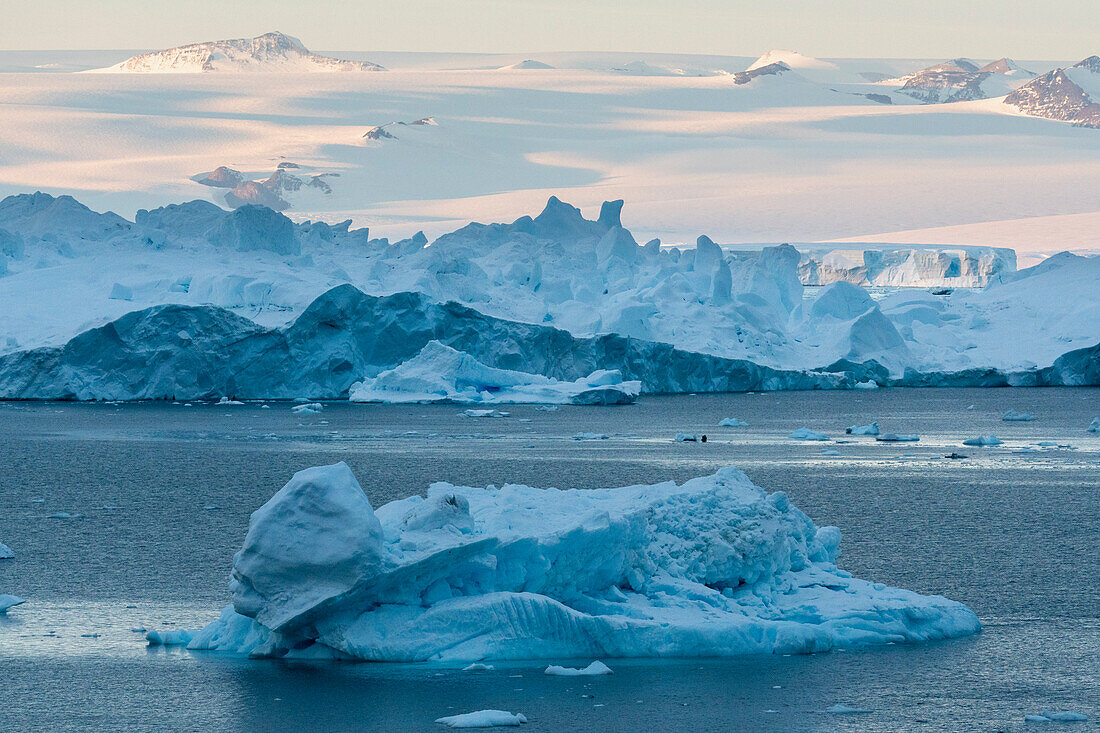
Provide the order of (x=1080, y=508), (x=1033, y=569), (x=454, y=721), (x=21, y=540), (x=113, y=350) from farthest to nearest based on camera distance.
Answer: (x=113, y=350)
(x=1080, y=508)
(x=21, y=540)
(x=1033, y=569)
(x=454, y=721)

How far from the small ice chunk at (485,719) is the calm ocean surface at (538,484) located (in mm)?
176

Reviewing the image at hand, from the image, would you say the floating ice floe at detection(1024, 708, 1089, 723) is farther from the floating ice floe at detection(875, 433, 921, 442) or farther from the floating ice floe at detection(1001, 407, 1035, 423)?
the floating ice floe at detection(1001, 407, 1035, 423)

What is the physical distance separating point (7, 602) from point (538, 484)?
36.4 ft

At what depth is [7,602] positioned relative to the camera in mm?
11039

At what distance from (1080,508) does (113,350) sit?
28.1 m

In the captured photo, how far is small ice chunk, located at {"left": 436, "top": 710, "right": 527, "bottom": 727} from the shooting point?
25.3 feet

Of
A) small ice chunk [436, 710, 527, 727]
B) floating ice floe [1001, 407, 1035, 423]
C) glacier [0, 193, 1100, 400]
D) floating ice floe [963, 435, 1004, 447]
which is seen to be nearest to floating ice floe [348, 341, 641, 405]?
glacier [0, 193, 1100, 400]

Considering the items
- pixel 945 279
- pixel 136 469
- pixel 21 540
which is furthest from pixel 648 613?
pixel 945 279

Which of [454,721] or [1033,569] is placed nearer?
[454,721]

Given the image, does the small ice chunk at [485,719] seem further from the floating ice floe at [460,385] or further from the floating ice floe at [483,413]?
the floating ice floe at [460,385]

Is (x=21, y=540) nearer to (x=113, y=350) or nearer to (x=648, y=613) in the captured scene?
(x=648, y=613)

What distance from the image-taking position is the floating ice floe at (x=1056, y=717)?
7852 millimetres

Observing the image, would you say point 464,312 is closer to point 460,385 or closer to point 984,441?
point 460,385

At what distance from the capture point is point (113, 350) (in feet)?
127
